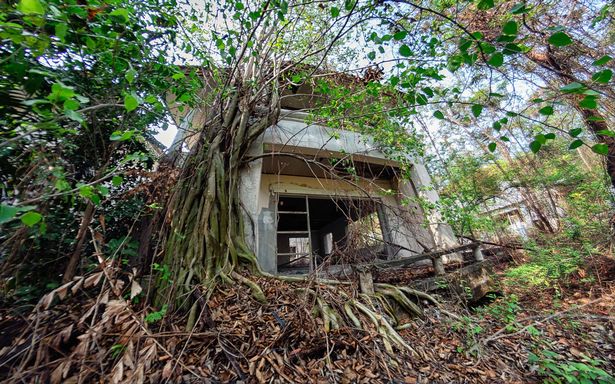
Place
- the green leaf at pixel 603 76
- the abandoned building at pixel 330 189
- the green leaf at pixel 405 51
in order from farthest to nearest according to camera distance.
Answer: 1. the abandoned building at pixel 330 189
2. the green leaf at pixel 405 51
3. the green leaf at pixel 603 76

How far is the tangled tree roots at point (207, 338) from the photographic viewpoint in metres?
1.48

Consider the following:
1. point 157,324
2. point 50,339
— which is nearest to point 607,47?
point 157,324

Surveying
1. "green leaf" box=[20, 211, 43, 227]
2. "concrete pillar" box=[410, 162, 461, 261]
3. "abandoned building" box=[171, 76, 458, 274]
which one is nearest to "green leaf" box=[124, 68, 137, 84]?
"green leaf" box=[20, 211, 43, 227]

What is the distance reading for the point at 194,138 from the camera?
4219 mm

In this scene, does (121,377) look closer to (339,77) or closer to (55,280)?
(55,280)

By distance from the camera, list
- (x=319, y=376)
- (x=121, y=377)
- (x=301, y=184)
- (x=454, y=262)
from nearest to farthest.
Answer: (x=121, y=377) < (x=319, y=376) < (x=454, y=262) < (x=301, y=184)

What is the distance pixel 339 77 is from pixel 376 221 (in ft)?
11.7

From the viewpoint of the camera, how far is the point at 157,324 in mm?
1959

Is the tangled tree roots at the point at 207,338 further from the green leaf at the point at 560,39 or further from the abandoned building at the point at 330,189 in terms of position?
the green leaf at the point at 560,39

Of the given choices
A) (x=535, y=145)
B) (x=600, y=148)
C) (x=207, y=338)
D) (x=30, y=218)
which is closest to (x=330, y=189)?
(x=207, y=338)

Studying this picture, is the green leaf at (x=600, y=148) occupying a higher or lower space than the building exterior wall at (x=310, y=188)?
lower

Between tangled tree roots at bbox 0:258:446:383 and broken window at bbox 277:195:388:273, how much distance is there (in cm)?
77

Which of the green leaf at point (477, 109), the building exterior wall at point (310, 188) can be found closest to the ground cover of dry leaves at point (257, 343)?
the building exterior wall at point (310, 188)

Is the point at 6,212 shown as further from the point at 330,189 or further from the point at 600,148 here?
the point at 330,189
